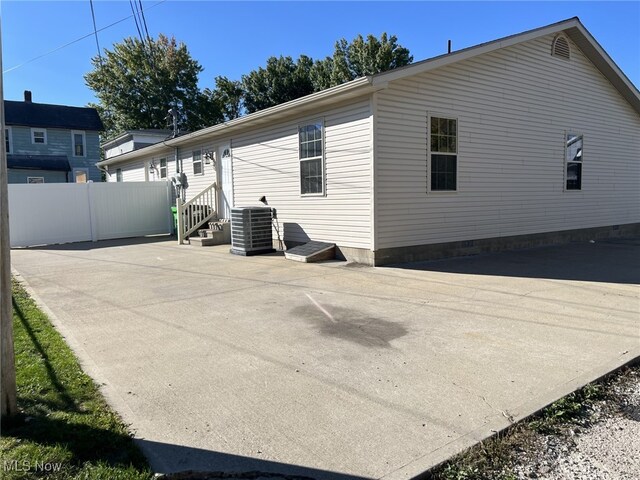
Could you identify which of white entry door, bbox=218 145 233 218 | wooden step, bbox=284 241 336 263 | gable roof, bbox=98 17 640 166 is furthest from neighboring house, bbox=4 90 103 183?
wooden step, bbox=284 241 336 263

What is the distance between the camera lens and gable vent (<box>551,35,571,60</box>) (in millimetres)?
11562

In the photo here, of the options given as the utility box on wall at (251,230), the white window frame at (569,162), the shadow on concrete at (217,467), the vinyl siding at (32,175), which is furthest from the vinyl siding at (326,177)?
the vinyl siding at (32,175)

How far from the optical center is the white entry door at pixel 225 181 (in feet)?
43.5

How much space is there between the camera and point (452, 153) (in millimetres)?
9695

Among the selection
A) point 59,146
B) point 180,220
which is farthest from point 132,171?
point 59,146

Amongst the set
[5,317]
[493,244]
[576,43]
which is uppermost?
[576,43]

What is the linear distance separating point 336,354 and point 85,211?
14244 millimetres

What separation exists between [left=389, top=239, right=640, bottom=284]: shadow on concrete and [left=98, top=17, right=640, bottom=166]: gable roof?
3500 mm

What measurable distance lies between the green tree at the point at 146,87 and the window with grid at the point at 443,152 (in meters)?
32.3

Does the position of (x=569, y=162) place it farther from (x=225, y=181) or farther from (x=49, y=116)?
(x=49, y=116)

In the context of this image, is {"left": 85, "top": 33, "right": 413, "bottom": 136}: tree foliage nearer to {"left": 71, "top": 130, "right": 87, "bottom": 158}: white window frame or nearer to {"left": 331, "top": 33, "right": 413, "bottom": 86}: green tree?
{"left": 331, "top": 33, "right": 413, "bottom": 86}: green tree

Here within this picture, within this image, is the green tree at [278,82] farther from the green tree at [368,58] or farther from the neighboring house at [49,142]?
the neighboring house at [49,142]

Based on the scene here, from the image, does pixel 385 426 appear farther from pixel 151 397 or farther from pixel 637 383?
pixel 637 383

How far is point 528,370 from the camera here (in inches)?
147
